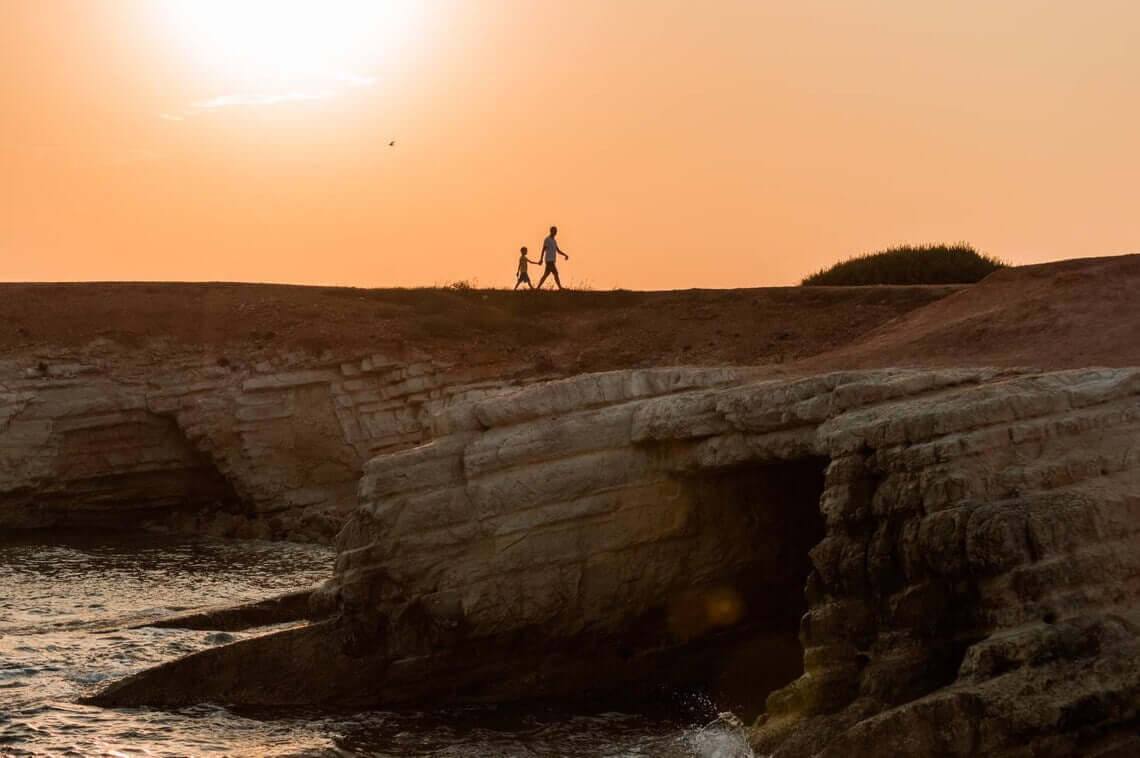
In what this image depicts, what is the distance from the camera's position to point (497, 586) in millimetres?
13055

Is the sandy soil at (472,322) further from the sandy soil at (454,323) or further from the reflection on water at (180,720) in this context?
the reflection on water at (180,720)

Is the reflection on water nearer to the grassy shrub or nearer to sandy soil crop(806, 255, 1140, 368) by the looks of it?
sandy soil crop(806, 255, 1140, 368)

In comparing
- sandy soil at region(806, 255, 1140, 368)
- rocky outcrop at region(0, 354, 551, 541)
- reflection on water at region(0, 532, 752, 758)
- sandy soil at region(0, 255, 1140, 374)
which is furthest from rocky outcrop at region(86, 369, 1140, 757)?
rocky outcrop at region(0, 354, 551, 541)

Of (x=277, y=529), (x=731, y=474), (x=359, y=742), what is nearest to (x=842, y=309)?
(x=277, y=529)

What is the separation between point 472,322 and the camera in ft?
95.7

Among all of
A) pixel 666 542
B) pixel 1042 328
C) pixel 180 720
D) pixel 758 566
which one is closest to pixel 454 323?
pixel 1042 328

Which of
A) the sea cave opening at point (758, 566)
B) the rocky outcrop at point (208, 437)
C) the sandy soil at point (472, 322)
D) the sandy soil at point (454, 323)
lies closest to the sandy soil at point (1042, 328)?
the sandy soil at point (472, 322)

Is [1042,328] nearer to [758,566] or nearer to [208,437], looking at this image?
[758,566]

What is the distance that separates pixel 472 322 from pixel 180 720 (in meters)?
17.0

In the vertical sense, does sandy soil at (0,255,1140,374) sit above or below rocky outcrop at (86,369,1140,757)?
above

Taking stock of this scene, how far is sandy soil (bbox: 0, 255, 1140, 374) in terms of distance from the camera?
1050 inches

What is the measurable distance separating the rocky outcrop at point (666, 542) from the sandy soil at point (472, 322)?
10104mm

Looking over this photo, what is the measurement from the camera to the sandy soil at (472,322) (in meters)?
26.7

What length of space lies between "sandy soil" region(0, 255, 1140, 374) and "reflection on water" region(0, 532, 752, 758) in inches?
324
